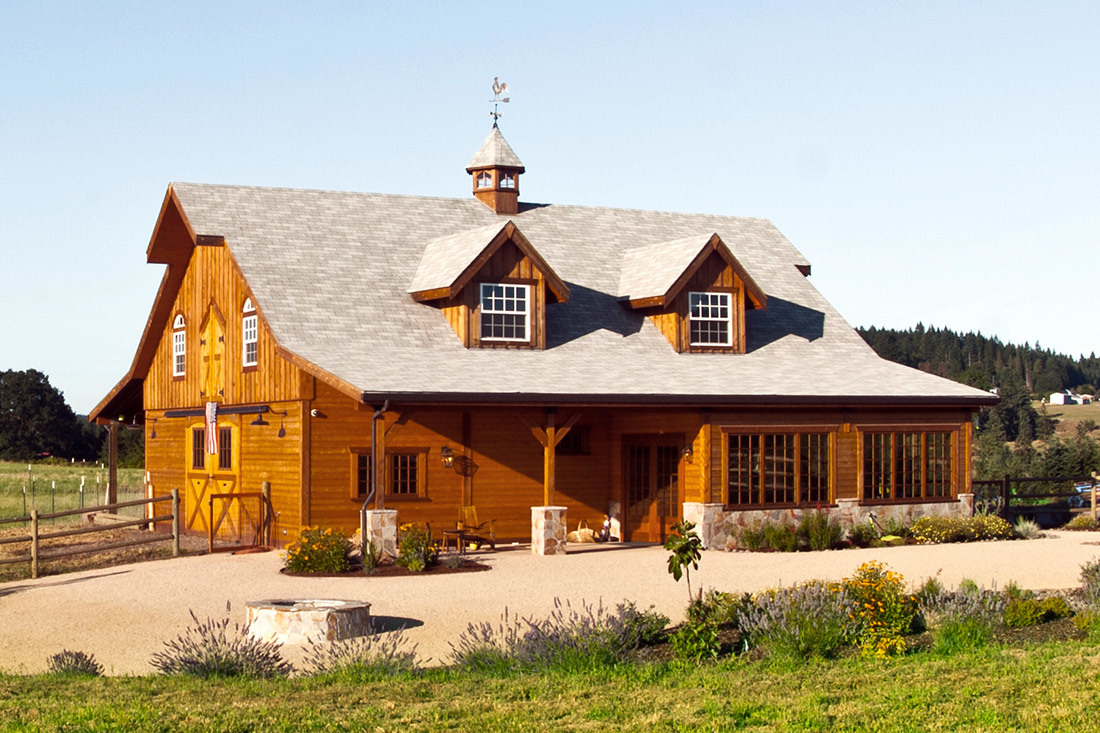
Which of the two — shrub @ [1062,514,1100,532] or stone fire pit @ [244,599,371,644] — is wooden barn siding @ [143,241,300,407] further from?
shrub @ [1062,514,1100,532]

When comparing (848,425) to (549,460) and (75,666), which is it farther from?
(75,666)

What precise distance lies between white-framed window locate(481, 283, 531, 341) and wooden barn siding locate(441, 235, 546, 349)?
0.40 ft

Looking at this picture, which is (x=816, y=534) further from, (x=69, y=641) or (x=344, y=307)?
(x=69, y=641)

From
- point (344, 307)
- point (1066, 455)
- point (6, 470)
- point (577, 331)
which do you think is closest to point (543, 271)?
point (577, 331)

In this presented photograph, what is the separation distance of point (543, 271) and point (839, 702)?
17.9m

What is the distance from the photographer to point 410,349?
27.1 m

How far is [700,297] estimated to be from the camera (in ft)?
99.5

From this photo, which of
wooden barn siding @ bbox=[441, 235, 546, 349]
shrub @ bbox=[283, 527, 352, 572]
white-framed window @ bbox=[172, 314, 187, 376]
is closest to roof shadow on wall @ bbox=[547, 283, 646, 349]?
wooden barn siding @ bbox=[441, 235, 546, 349]

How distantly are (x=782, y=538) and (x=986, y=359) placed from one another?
409 ft

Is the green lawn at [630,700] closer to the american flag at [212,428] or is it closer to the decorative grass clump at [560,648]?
the decorative grass clump at [560,648]

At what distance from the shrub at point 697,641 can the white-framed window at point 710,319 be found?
16.6 m

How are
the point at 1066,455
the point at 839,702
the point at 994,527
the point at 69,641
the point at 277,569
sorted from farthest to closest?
the point at 1066,455 → the point at 994,527 → the point at 277,569 → the point at 69,641 → the point at 839,702

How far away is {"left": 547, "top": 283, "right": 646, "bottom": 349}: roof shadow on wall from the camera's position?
2956 cm

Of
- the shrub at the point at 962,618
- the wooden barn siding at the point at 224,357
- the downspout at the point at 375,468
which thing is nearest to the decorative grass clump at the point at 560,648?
the shrub at the point at 962,618
